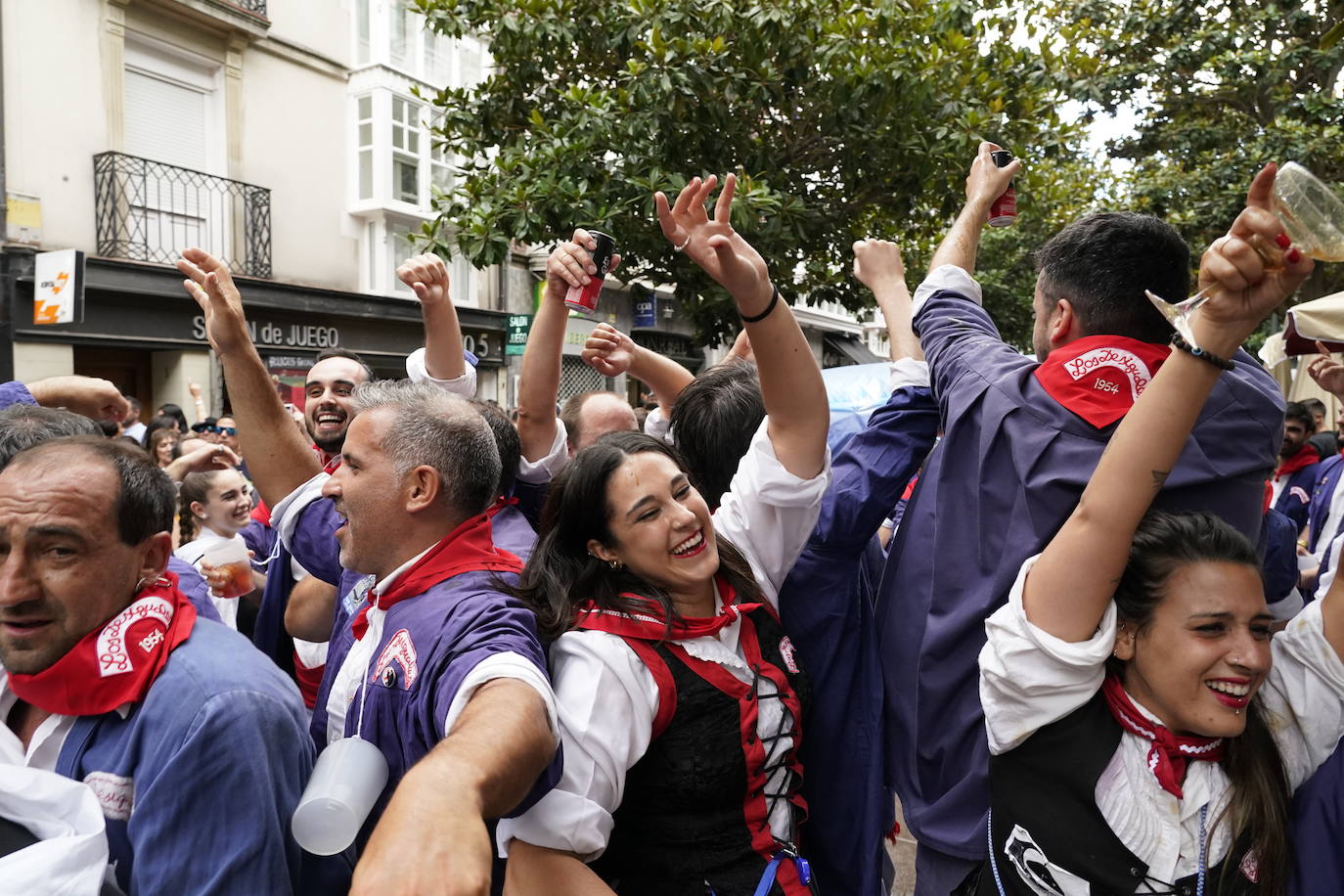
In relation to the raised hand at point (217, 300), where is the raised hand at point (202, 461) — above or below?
below

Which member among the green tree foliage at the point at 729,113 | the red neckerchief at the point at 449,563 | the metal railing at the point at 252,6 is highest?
the metal railing at the point at 252,6

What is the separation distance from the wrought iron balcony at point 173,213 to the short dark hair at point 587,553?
1066 cm

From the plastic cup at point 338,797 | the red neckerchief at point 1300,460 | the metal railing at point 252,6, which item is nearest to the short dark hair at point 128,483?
the plastic cup at point 338,797

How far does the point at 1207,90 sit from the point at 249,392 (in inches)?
360

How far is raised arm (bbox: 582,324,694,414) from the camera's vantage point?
3375 mm

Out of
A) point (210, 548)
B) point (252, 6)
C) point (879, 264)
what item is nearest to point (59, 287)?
point (252, 6)

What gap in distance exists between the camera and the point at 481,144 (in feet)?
27.5

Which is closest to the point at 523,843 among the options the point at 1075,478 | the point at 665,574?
the point at 665,574

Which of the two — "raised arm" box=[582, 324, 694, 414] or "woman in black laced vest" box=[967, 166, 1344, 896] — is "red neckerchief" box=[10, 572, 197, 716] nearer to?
"woman in black laced vest" box=[967, 166, 1344, 896]

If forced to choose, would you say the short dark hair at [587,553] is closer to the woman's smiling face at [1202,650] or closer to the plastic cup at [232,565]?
the woman's smiling face at [1202,650]

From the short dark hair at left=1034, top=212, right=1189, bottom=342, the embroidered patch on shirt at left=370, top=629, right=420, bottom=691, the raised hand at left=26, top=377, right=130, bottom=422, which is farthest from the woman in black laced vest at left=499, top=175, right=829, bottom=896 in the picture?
the raised hand at left=26, top=377, right=130, bottom=422

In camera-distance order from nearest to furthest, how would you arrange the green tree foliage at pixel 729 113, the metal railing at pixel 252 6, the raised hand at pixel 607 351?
the raised hand at pixel 607 351 < the green tree foliage at pixel 729 113 < the metal railing at pixel 252 6

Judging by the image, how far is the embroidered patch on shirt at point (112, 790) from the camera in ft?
5.20

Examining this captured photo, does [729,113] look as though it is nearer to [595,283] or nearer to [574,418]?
[574,418]
